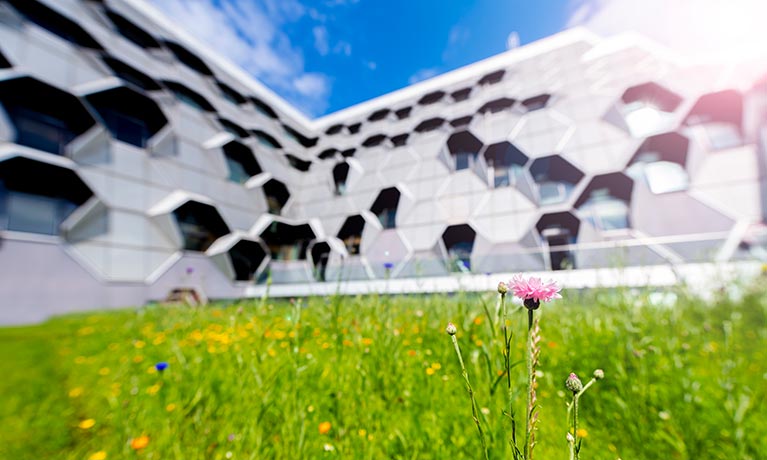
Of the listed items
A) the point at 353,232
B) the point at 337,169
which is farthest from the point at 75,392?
the point at 337,169

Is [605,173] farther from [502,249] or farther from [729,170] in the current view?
[502,249]

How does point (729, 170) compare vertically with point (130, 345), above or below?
above

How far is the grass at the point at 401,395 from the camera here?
4.04 ft

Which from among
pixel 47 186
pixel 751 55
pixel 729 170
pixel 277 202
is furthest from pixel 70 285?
pixel 751 55

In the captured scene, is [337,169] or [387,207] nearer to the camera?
[387,207]

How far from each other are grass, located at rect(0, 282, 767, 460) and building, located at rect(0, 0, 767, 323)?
3.01 metres

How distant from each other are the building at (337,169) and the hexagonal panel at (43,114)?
0.14 ft

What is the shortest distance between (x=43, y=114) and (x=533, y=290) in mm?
12776

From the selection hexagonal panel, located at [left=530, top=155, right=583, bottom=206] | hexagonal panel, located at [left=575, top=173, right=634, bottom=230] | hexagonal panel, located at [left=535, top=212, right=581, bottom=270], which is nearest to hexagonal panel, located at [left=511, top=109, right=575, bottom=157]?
hexagonal panel, located at [left=530, top=155, right=583, bottom=206]

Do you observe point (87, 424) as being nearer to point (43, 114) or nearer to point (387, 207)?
point (43, 114)

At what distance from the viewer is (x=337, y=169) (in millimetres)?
17734

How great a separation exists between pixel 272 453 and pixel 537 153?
13900mm

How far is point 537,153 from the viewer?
1247 cm

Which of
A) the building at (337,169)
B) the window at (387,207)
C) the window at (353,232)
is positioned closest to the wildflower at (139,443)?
the building at (337,169)
